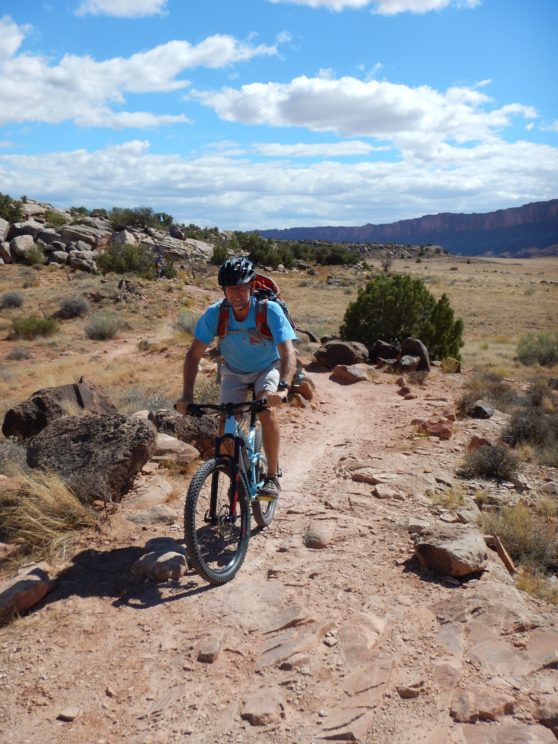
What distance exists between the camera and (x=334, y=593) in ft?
13.5

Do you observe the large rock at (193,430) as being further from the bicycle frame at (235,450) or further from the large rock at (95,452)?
the bicycle frame at (235,450)

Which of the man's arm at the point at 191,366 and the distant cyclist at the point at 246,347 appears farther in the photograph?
the man's arm at the point at 191,366

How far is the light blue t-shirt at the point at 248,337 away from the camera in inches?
171

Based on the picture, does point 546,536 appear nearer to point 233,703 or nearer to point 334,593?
point 334,593

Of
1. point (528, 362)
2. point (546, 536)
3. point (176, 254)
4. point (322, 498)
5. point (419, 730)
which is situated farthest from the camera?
point (176, 254)

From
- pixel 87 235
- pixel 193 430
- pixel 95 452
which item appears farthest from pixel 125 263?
pixel 95 452

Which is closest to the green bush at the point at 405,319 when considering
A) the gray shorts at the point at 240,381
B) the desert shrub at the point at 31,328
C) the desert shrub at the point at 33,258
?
the desert shrub at the point at 31,328

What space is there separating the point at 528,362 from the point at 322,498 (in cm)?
1222

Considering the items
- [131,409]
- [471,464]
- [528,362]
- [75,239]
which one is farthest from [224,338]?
[75,239]

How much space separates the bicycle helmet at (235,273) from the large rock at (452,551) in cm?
245

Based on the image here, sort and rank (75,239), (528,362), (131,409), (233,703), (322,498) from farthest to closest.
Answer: (75,239) < (528,362) < (131,409) < (322,498) < (233,703)

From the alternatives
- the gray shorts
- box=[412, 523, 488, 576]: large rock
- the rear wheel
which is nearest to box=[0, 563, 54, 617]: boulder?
the rear wheel

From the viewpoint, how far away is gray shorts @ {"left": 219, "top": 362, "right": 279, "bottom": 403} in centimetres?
448

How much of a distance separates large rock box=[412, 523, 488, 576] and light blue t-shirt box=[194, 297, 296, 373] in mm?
1867
